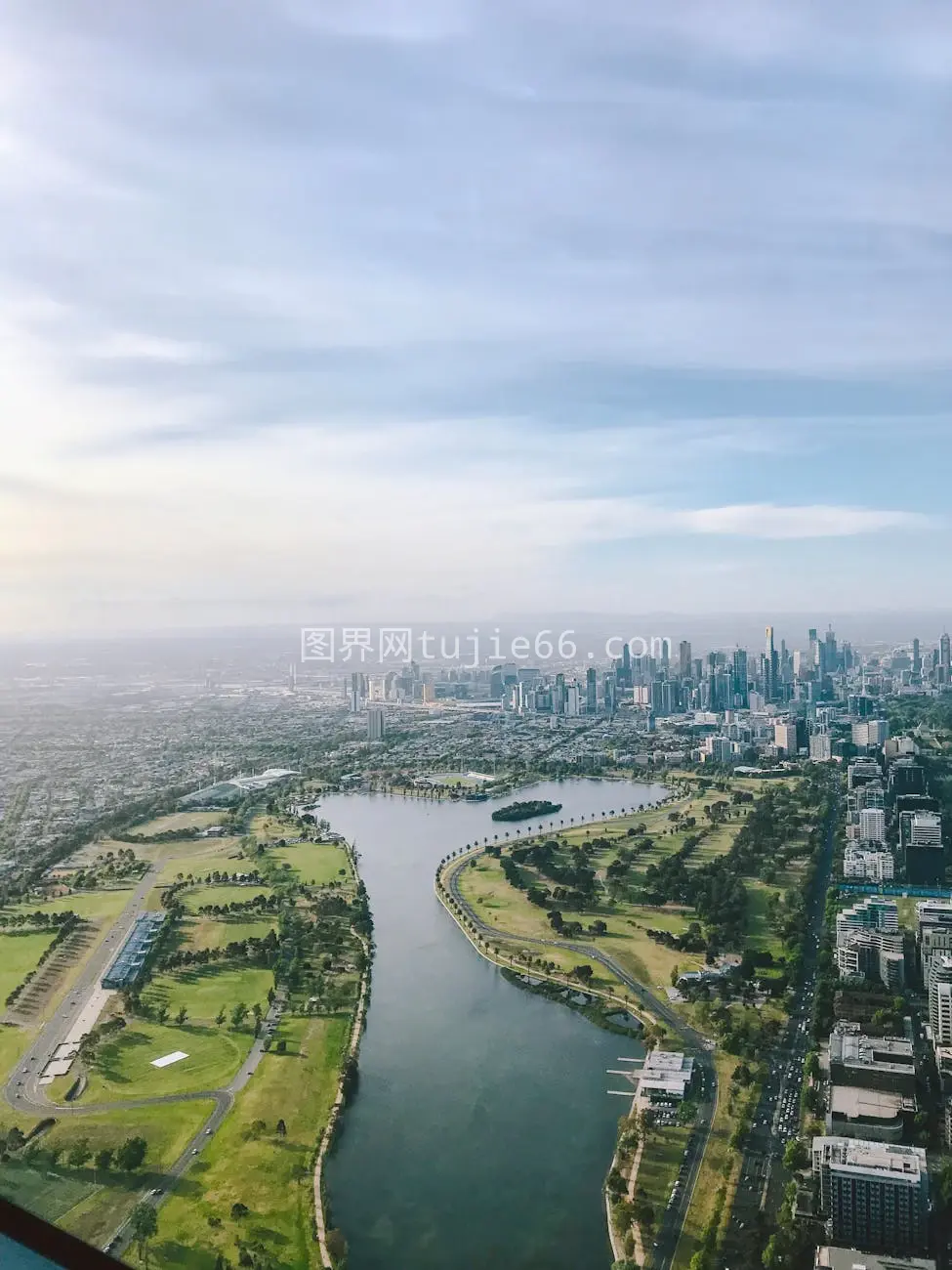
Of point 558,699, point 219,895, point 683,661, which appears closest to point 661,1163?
point 219,895

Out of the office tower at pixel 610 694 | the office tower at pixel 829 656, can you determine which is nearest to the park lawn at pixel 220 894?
the office tower at pixel 610 694

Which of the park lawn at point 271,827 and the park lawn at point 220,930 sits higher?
the park lawn at point 220,930

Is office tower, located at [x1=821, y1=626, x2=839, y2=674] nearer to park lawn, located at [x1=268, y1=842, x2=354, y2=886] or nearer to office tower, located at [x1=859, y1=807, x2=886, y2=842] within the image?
office tower, located at [x1=859, y1=807, x2=886, y2=842]

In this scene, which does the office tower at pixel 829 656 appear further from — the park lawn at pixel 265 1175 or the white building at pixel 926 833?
the park lawn at pixel 265 1175

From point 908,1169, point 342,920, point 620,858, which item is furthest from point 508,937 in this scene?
point 908,1169

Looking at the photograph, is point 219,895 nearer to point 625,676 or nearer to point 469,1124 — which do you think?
point 469,1124

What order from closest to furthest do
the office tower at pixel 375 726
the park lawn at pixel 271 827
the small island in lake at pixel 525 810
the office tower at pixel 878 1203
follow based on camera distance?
1. the office tower at pixel 878 1203
2. the park lawn at pixel 271 827
3. the small island in lake at pixel 525 810
4. the office tower at pixel 375 726

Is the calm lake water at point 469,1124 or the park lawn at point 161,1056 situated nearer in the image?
the calm lake water at point 469,1124
